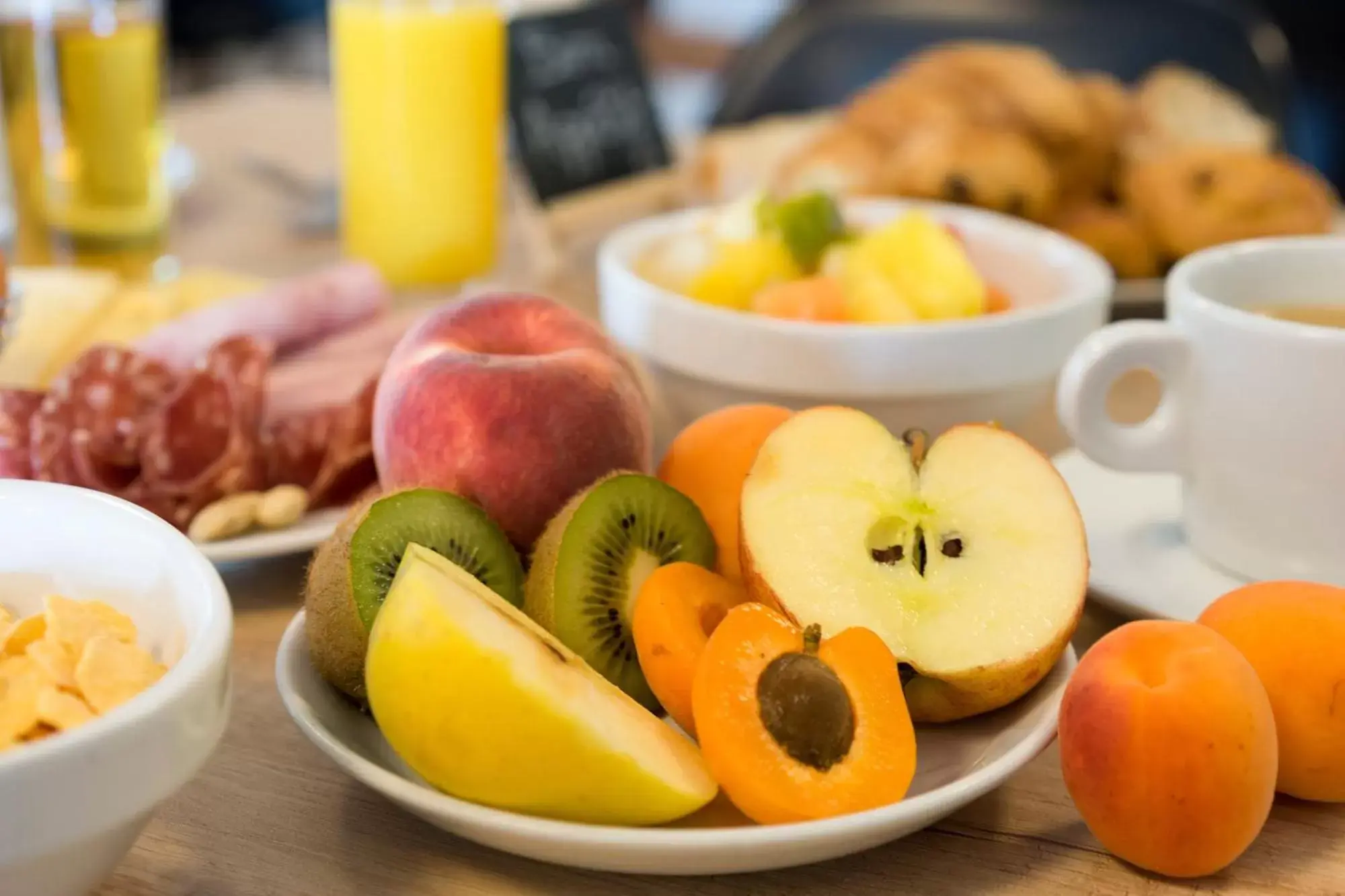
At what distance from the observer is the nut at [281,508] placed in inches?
31.1

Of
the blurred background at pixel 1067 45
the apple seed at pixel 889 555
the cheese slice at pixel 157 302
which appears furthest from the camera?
the blurred background at pixel 1067 45

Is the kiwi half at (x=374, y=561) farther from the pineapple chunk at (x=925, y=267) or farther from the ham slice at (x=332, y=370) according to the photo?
the pineapple chunk at (x=925, y=267)

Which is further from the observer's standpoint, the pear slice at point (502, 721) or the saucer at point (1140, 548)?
the saucer at point (1140, 548)

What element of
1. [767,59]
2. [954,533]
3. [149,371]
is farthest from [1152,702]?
[767,59]

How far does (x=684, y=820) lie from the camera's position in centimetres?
56

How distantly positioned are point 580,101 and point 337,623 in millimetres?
1052

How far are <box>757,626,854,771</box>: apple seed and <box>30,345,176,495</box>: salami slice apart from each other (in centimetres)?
46

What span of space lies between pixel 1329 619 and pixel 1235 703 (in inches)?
3.6

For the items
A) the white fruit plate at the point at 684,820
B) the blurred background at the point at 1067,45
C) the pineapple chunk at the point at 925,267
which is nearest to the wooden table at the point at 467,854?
the white fruit plate at the point at 684,820

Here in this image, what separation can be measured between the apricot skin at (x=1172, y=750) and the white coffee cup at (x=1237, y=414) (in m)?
0.20

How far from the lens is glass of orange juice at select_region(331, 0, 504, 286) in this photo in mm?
1379

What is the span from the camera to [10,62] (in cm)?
136

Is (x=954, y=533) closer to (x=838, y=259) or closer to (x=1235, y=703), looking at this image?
(x=1235, y=703)

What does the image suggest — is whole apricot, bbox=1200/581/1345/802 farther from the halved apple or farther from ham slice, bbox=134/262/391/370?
ham slice, bbox=134/262/391/370
